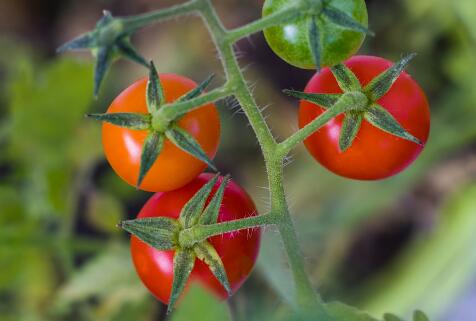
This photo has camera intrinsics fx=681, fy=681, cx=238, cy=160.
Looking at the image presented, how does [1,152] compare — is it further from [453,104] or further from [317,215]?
[453,104]

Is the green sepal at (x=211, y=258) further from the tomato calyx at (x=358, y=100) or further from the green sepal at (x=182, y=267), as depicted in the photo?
the tomato calyx at (x=358, y=100)

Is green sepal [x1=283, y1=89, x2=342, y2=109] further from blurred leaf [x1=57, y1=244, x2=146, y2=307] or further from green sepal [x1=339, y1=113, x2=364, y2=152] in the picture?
blurred leaf [x1=57, y1=244, x2=146, y2=307]

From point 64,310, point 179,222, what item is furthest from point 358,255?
point 179,222

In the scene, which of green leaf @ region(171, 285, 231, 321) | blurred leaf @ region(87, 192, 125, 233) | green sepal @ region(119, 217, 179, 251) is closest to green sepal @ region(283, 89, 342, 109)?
green sepal @ region(119, 217, 179, 251)

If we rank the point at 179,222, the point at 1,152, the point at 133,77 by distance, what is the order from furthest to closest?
1. the point at 133,77
2. the point at 1,152
3. the point at 179,222

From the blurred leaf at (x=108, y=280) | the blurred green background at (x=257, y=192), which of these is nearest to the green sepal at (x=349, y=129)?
the blurred green background at (x=257, y=192)

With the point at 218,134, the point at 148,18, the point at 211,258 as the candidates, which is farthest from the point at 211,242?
the point at 148,18
